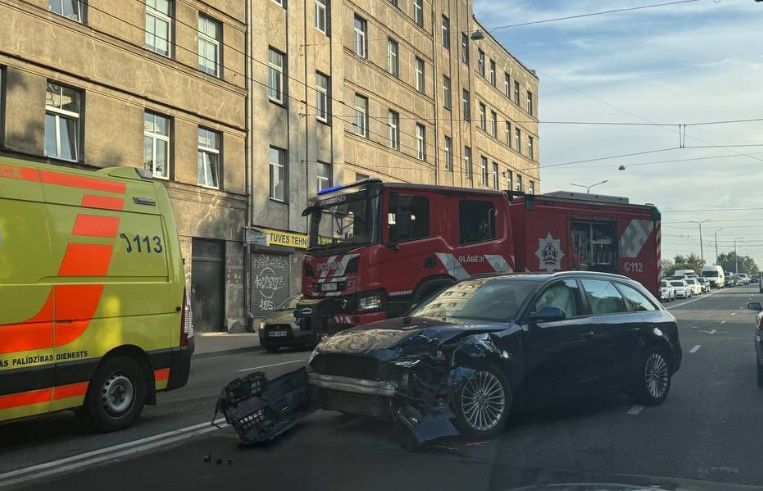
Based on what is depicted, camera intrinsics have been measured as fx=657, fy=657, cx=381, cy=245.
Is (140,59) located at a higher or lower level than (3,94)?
higher

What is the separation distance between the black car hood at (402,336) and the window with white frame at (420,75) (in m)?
28.5

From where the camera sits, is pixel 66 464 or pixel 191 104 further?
pixel 191 104

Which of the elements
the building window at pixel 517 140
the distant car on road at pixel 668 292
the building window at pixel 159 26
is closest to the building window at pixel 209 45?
the building window at pixel 159 26

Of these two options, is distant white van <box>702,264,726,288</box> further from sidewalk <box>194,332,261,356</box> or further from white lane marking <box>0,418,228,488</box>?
white lane marking <box>0,418,228,488</box>

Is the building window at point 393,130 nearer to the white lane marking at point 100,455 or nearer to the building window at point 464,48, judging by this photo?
the building window at point 464,48

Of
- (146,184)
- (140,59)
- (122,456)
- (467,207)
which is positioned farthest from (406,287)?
(140,59)

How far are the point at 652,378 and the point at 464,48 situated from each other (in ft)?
111

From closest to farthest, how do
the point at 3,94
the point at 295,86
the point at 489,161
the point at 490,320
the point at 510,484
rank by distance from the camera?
the point at 510,484
the point at 490,320
the point at 3,94
the point at 295,86
the point at 489,161

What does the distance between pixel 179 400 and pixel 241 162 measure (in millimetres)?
14014

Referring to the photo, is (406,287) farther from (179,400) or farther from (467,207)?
(179,400)

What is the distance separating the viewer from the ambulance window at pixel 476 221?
1143 centimetres

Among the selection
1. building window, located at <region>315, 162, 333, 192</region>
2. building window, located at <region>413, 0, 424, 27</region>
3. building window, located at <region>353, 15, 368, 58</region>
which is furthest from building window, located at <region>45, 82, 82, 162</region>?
building window, located at <region>413, 0, 424, 27</region>

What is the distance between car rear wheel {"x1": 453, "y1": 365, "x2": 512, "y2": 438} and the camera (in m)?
5.75

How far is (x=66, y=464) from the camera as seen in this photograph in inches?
211
